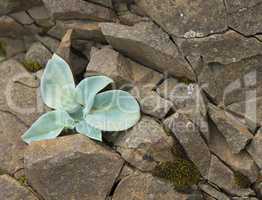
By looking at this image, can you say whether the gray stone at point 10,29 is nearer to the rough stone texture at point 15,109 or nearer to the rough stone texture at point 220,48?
the rough stone texture at point 15,109

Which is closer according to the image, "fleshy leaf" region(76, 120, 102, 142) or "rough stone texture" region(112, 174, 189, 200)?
"rough stone texture" region(112, 174, 189, 200)

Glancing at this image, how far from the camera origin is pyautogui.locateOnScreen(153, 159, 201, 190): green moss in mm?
5064

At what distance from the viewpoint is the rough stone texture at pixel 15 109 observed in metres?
5.48

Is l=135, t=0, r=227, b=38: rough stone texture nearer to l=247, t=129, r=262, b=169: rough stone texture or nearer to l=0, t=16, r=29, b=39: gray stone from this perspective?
l=247, t=129, r=262, b=169: rough stone texture

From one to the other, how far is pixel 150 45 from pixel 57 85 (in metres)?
1.17

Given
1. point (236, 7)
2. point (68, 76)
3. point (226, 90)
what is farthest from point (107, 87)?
point (236, 7)

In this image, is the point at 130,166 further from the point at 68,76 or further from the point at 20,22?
the point at 20,22

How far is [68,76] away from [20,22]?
1.22 metres

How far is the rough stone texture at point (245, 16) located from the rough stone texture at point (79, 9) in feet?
4.92

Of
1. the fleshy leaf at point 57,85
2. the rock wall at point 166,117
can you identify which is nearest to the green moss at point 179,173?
the rock wall at point 166,117

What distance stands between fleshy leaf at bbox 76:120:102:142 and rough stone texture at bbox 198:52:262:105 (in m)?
1.25

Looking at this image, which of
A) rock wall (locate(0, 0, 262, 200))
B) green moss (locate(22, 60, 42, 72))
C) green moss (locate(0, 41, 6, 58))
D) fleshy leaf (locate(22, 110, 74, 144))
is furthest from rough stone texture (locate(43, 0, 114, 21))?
fleshy leaf (locate(22, 110, 74, 144))

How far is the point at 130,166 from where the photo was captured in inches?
202

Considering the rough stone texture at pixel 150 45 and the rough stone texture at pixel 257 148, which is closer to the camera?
the rough stone texture at pixel 257 148
